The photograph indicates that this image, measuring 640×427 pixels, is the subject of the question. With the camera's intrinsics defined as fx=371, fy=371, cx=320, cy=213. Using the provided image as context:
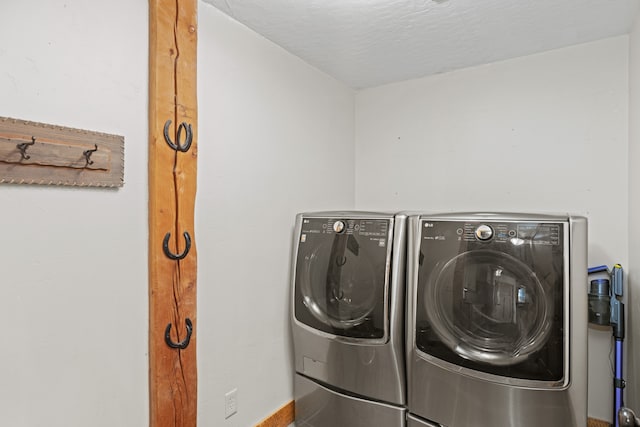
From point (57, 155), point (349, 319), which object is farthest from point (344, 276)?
point (57, 155)

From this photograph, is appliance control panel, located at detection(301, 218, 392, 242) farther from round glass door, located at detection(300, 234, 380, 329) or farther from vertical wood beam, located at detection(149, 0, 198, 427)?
vertical wood beam, located at detection(149, 0, 198, 427)

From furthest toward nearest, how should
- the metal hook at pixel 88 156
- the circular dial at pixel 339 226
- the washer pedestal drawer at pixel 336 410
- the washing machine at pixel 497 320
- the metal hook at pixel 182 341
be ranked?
1. the circular dial at pixel 339 226
2. the washer pedestal drawer at pixel 336 410
3. the metal hook at pixel 182 341
4. the washing machine at pixel 497 320
5. the metal hook at pixel 88 156

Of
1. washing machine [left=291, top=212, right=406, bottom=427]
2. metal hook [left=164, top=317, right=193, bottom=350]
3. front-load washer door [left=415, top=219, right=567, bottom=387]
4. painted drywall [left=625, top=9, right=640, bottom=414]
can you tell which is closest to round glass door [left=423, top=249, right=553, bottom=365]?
front-load washer door [left=415, top=219, right=567, bottom=387]

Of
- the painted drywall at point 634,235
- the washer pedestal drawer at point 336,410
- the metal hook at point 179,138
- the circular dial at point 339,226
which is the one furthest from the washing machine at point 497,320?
the metal hook at point 179,138

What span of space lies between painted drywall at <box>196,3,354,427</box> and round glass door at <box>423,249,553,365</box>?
0.90m

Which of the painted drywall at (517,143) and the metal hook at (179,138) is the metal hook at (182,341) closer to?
the metal hook at (179,138)

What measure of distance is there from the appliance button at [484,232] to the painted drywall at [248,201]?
108cm

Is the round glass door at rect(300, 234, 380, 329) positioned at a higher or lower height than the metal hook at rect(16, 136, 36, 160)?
lower

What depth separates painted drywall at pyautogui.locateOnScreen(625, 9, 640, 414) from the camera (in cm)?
176

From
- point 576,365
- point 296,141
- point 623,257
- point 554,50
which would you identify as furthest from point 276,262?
point 554,50

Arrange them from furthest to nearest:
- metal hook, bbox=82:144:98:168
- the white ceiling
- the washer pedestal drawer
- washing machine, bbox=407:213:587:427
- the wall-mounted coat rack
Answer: the washer pedestal drawer, the white ceiling, washing machine, bbox=407:213:587:427, metal hook, bbox=82:144:98:168, the wall-mounted coat rack

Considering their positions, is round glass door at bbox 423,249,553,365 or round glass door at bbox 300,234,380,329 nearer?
round glass door at bbox 423,249,553,365

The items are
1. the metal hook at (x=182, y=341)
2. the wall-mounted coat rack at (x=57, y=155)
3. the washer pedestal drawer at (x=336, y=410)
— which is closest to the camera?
the wall-mounted coat rack at (x=57, y=155)

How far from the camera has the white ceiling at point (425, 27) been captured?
1723mm
